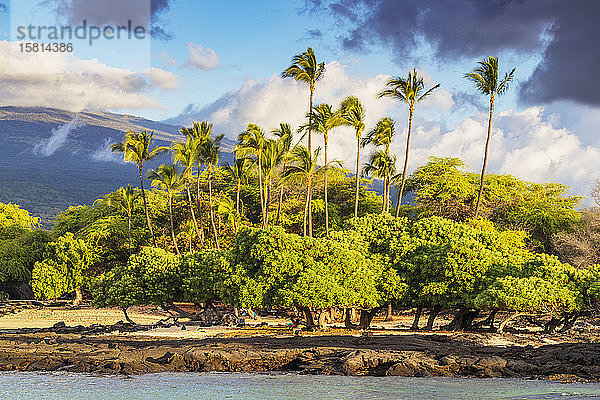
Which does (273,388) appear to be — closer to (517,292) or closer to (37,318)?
(517,292)

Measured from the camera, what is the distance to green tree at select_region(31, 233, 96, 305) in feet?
171

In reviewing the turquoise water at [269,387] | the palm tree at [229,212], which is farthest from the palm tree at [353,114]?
the turquoise water at [269,387]

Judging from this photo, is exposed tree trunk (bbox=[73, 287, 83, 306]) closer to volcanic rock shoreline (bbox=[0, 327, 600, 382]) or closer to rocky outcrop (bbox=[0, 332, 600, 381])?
volcanic rock shoreline (bbox=[0, 327, 600, 382])

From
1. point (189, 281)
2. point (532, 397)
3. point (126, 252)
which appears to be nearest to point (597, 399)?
point (532, 397)

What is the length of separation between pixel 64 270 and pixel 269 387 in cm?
3865

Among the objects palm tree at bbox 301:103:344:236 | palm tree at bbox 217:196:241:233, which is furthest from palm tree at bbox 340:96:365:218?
palm tree at bbox 217:196:241:233

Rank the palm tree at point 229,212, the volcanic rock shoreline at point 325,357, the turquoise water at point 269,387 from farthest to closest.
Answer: the palm tree at point 229,212 < the volcanic rock shoreline at point 325,357 < the turquoise water at point 269,387

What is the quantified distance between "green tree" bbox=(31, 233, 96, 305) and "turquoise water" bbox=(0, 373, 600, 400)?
33345 mm

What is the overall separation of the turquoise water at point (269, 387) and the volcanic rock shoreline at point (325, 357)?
37.4 inches

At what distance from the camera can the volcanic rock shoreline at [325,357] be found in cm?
1978

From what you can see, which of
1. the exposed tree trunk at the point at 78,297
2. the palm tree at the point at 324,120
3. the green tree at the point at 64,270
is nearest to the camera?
the palm tree at the point at 324,120

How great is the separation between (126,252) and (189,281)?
2514cm

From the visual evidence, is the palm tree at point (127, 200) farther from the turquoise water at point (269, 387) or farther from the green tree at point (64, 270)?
the turquoise water at point (269, 387)

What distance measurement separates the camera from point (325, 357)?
2147 cm
